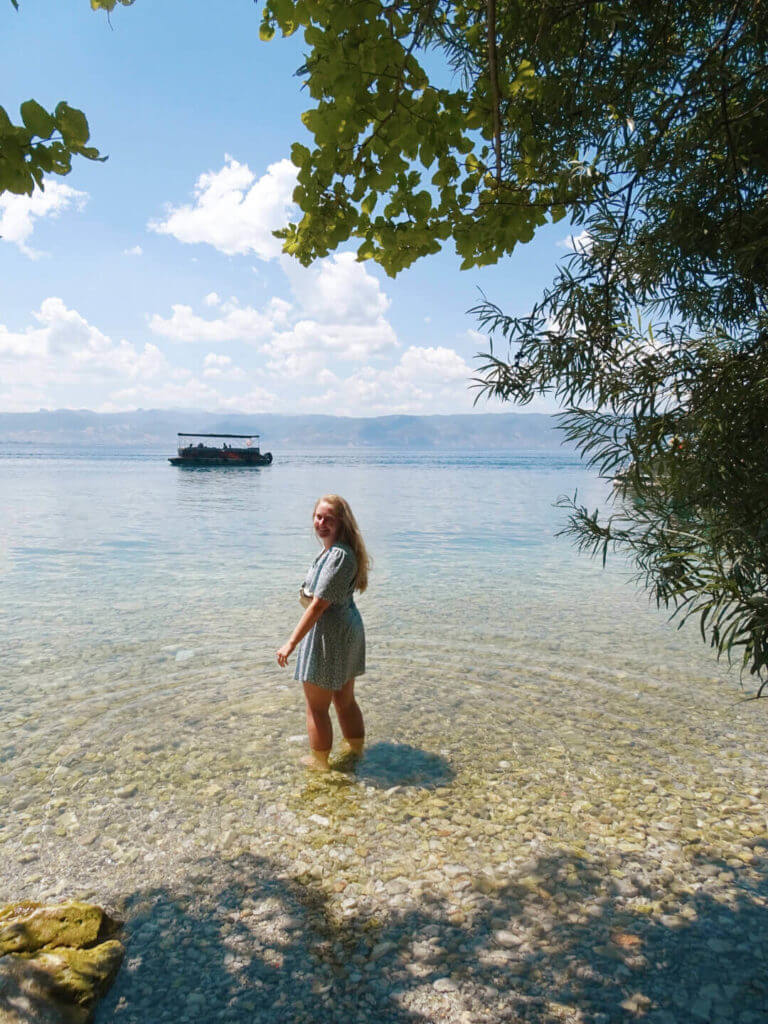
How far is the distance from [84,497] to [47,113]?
4051 cm

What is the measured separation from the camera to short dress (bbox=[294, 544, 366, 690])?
5348 millimetres

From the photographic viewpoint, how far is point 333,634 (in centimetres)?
542

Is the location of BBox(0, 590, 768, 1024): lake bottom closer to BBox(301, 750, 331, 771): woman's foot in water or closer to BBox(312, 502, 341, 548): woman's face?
BBox(301, 750, 331, 771): woman's foot in water

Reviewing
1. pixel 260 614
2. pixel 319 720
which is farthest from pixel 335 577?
pixel 260 614

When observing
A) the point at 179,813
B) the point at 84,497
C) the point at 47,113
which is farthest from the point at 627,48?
the point at 84,497

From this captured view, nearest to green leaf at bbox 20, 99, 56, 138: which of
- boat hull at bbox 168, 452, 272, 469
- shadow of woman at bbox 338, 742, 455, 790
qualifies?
shadow of woman at bbox 338, 742, 455, 790

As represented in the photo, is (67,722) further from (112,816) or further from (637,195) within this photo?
(637,195)

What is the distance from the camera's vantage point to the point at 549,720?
23.1 feet

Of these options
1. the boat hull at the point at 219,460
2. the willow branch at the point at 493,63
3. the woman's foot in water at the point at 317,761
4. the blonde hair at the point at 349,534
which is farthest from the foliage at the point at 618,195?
the boat hull at the point at 219,460

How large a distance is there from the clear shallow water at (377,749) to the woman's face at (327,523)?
203cm

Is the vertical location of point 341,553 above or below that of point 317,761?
above

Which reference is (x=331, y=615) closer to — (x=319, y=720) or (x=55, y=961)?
(x=319, y=720)

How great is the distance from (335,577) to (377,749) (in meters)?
1.98

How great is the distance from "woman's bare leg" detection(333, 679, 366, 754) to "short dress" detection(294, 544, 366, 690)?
30 cm
